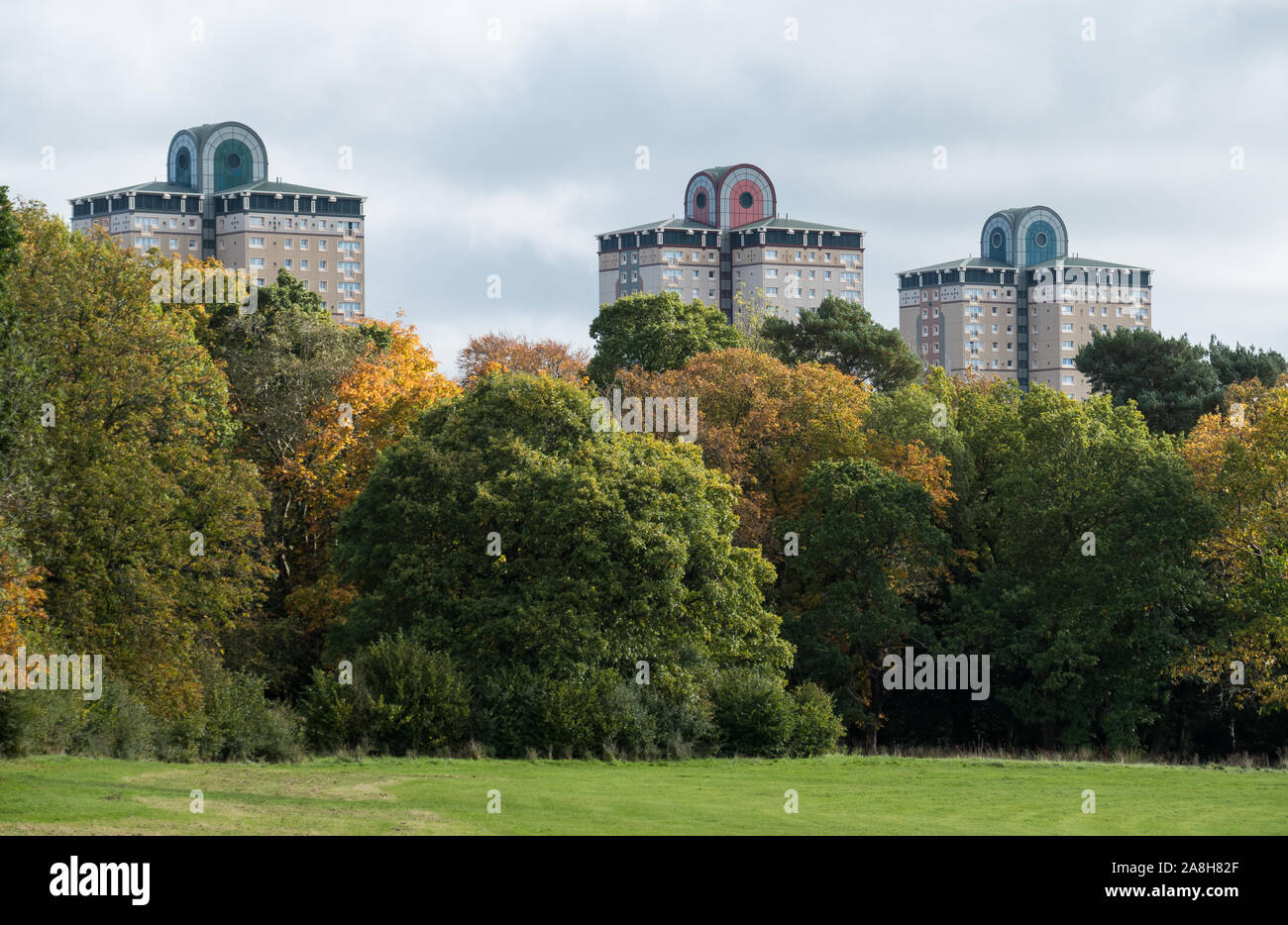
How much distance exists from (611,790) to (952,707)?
34.1m

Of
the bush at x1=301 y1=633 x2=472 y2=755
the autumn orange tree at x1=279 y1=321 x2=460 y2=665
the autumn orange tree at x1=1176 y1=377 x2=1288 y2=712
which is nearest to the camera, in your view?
the bush at x1=301 y1=633 x2=472 y2=755

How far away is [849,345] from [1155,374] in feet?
55.1

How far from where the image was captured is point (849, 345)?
9638cm

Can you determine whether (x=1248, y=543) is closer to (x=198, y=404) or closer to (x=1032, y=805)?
(x=1032, y=805)

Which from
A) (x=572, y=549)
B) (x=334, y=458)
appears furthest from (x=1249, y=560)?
(x=334, y=458)

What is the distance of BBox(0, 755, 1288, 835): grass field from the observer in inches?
1080

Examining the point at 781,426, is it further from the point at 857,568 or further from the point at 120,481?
the point at 120,481

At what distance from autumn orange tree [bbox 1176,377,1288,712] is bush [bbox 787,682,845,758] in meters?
14.9

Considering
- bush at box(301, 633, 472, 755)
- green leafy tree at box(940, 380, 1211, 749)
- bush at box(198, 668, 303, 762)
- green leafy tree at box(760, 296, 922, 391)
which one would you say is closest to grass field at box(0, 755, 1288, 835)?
bush at box(198, 668, 303, 762)

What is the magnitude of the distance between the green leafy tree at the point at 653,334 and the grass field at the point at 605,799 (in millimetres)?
35580

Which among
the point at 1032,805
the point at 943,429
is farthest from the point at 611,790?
the point at 943,429

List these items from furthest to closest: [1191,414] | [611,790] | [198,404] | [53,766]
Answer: [1191,414]
[198,404]
[611,790]
[53,766]

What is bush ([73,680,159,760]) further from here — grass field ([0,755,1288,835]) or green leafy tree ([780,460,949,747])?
green leafy tree ([780,460,949,747])

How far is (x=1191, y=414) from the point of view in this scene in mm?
89688
